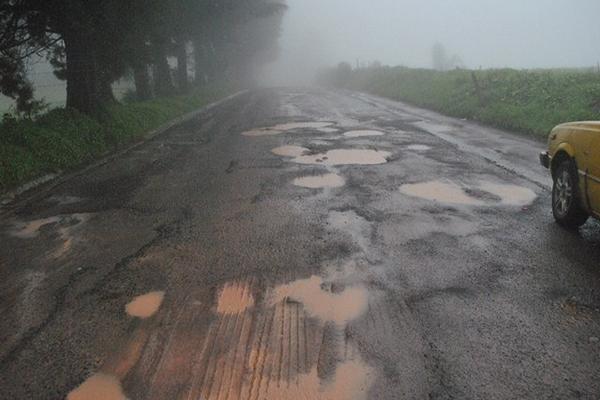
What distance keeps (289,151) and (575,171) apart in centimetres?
599

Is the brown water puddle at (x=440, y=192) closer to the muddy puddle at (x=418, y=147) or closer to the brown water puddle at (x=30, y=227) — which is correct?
the muddy puddle at (x=418, y=147)

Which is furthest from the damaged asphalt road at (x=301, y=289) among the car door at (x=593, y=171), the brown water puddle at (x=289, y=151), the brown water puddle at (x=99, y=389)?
the brown water puddle at (x=289, y=151)

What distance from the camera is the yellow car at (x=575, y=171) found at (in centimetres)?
488

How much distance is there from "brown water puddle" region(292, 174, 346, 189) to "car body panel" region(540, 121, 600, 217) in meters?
3.03

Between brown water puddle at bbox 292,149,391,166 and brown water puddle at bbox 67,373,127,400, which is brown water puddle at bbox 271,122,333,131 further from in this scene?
brown water puddle at bbox 67,373,127,400

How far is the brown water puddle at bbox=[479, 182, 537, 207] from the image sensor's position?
6.48 m

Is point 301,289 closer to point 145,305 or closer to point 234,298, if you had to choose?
point 234,298

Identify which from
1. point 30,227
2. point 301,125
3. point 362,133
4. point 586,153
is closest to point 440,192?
point 586,153

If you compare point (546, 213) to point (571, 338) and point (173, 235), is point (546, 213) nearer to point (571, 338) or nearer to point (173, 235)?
point (571, 338)

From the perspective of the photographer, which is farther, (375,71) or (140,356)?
(375,71)

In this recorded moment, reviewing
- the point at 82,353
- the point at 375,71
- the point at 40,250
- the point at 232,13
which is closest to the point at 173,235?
the point at 40,250

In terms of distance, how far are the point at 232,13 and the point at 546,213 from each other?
25.7 metres

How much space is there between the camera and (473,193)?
6.87 meters

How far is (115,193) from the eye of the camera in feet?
24.3
